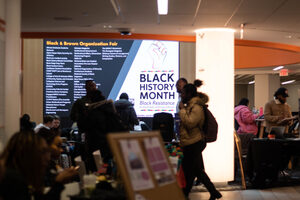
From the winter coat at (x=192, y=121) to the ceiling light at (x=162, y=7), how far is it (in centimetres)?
136

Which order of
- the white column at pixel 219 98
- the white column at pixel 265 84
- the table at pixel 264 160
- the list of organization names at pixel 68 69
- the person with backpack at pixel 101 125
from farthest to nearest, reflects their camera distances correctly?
the white column at pixel 265 84 → the list of organization names at pixel 68 69 → the white column at pixel 219 98 → the table at pixel 264 160 → the person with backpack at pixel 101 125

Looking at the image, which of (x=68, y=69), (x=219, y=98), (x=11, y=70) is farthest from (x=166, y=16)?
(x=68, y=69)

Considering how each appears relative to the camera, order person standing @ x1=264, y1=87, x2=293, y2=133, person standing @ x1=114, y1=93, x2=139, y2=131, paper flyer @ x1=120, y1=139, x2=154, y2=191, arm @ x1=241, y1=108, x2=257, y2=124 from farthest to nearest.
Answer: arm @ x1=241, y1=108, x2=257, y2=124 → person standing @ x1=264, y1=87, x2=293, y2=133 → person standing @ x1=114, y1=93, x2=139, y2=131 → paper flyer @ x1=120, y1=139, x2=154, y2=191

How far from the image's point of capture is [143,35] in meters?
10.3

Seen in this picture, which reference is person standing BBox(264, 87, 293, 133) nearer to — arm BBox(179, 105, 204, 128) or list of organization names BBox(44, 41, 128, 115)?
arm BBox(179, 105, 204, 128)

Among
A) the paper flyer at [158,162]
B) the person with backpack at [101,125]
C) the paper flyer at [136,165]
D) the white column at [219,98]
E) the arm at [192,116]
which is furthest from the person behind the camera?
the white column at [219,98]

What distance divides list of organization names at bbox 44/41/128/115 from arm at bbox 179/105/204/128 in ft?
19.5

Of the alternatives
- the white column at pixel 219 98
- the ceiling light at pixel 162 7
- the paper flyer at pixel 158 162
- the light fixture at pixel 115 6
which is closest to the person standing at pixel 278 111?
the white column at pixel 219 98

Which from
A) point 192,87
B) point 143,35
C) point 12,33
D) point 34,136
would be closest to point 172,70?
point 143,35

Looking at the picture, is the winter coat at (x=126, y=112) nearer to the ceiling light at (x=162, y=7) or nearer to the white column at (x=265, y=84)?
the ceiling light at (x=162, y=7)

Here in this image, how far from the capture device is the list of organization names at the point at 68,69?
40.1 ft

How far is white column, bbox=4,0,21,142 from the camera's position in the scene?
4.57 meters

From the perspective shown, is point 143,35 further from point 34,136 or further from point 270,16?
point 34,136

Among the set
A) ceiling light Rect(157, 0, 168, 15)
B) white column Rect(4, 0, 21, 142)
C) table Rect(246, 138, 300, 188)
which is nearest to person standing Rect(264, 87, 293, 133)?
table Rect(246, 138, 300, 188)
